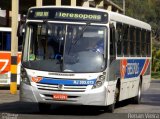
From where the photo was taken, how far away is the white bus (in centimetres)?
1614

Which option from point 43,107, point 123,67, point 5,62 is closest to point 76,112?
point 43,107

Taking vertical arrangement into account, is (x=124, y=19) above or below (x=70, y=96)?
above

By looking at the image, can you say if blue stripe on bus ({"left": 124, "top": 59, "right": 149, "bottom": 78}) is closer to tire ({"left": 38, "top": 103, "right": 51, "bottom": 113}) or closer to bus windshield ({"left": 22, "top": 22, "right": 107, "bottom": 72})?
tire ({"left": 38, "top": 103, "right": 51, "bottom": 113})

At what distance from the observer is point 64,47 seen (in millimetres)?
16484

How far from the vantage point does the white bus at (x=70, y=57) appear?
16.1m

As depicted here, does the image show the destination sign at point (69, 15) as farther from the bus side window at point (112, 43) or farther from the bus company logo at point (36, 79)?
the bus company logo at point (36, 79)

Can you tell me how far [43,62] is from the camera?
16.5 metres

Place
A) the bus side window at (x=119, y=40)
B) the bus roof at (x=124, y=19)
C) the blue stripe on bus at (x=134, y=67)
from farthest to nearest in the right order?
the blue stripe on bus at (x=134, y=67) < the bus side window at (x=119, y=40) < the bus roof at (x=124, y=19)

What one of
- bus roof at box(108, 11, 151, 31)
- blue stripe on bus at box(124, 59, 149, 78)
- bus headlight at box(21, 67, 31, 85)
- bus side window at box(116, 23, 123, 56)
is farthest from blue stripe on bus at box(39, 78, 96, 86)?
blue stripe on bus at box(124, 59, 149, 78)

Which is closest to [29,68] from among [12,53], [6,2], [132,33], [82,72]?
[82,72]

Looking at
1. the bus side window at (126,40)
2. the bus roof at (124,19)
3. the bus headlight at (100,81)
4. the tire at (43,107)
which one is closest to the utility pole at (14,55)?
the bus roof at (124,19)

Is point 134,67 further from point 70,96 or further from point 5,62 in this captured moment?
point 5,62

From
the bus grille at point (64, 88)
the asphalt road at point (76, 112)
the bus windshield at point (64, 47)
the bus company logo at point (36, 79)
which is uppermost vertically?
the bus windshield at point (64, 47)

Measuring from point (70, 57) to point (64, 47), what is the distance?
336 millimetres
